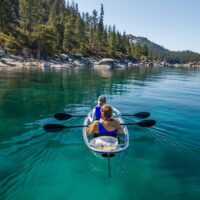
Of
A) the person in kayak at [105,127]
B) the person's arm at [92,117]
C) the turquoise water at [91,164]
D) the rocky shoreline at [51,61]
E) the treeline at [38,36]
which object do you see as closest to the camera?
the turquoise water at [91,164]

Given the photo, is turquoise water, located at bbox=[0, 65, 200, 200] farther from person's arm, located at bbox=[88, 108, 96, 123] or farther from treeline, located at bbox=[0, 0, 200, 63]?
treeline, located at bbox=[0, 0, 200, 63]

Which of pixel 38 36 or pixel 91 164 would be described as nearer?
pixel 91 164

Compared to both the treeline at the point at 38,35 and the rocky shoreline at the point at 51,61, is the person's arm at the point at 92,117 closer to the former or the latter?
the rocky shoreline at the point at 51,61

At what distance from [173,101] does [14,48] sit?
197ft

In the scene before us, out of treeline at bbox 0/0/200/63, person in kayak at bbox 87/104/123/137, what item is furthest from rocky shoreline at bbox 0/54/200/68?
person in kayak at bbox 87/104/123/137

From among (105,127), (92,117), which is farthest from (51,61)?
(105,127)

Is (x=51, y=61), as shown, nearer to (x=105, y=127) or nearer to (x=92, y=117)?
(x=92, y=117)

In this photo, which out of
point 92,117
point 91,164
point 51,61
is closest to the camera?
point 91,164

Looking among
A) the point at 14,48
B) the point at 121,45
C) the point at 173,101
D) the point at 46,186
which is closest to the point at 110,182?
the point at 46,186

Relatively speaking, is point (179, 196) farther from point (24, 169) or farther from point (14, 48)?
point (14, 48)

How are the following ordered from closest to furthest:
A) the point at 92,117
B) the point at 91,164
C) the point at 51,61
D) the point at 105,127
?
the point at 91,164 → the point at 105,127 → the point at 92,117 → the point at 51,61

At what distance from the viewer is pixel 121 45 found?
140 m

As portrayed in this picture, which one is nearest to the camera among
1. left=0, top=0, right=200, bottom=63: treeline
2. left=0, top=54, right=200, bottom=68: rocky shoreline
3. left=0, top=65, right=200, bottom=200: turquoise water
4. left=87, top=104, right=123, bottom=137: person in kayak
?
left=0, top=65, right=200, bottom=200: turquoise water

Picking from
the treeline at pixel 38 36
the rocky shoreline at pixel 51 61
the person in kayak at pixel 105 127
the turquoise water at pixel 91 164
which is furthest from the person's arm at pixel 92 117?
the treeline at pixel 38 36
